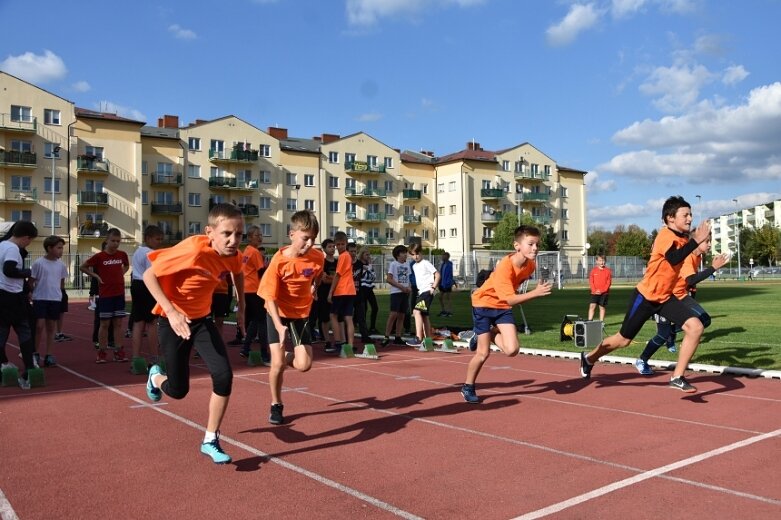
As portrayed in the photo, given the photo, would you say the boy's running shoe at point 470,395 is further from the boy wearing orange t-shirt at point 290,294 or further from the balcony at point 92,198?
the balcony at point 92,198

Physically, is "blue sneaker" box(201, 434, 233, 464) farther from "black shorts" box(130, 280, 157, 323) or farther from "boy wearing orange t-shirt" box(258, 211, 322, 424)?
"black shorts" box(130, 280, 157, 323)

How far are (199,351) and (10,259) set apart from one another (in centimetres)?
430

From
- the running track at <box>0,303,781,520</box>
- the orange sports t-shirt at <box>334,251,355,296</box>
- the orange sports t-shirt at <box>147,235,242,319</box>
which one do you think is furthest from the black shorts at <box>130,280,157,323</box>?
the orange sports t-shirt at <box>147,235,242,319</box>

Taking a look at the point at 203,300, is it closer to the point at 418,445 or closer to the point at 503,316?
the point at 418,445

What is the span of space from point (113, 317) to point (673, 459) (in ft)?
27.9

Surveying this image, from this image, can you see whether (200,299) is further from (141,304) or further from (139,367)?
(141,304)

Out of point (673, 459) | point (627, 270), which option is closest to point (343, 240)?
point (673, 459)

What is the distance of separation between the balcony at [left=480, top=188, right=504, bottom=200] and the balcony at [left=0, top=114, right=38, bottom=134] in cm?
4718

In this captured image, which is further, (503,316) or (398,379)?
(398,379)

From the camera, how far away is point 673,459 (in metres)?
5.18

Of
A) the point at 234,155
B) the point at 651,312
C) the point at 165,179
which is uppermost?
the point at 234,155

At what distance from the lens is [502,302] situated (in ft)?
24.7

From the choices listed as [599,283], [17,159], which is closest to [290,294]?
[599,283]

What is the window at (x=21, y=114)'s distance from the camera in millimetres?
55031
